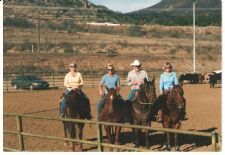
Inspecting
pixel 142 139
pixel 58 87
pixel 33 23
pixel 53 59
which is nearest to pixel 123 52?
pixel 53 59

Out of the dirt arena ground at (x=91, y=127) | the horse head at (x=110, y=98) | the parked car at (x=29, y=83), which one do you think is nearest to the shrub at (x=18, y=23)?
the parked car at (x=29, y=83)

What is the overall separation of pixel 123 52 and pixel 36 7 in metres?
28.4

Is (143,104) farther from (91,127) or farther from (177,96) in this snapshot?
(91,127)

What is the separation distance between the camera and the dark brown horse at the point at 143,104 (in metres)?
10.0

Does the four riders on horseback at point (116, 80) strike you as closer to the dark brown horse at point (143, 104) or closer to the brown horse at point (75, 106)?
the brown horse at point (75, 106)

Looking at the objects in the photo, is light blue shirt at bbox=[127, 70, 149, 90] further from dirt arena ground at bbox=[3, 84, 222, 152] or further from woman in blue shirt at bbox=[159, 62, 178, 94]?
dirt arena ground at bbox=[3, 84, 222, 152]

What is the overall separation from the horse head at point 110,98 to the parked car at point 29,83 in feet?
82.3

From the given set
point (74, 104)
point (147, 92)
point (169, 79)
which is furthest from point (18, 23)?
point (147, 92)

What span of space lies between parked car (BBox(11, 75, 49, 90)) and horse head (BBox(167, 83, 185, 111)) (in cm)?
2512

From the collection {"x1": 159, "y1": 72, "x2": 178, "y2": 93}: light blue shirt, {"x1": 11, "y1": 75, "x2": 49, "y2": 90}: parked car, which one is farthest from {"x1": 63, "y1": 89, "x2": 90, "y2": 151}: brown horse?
{"x1": 11, "y1": 75, "x2": 49, "y2": 90}: parked car

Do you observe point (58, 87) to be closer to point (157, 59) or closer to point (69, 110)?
point (157, 59)

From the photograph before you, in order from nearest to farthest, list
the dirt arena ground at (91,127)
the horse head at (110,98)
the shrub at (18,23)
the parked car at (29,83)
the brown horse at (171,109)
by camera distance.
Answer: the horse head at (110,98) → the brown horse at (171,109) → the dirt arena ground at (91,127) → the parked car at (29,83) → the shrub at (18,23)

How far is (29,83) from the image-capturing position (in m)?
35.0

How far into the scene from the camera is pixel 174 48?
64188mm
